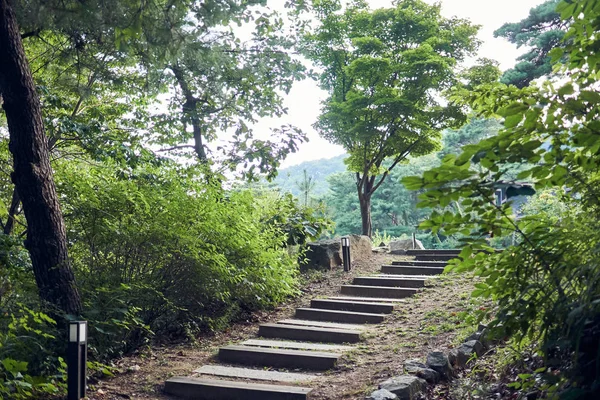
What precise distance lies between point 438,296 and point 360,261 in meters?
3.08

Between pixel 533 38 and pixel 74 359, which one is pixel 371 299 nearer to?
pixel 74 359

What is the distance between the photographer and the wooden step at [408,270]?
10.2 metres

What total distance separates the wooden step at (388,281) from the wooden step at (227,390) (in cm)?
431

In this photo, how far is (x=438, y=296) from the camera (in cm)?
838

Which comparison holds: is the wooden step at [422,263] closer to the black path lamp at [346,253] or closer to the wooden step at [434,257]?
the wooden step at [434,257]

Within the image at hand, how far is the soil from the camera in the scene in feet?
17.4

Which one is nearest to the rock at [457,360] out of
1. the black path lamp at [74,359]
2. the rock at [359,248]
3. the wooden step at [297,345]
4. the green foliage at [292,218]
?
the wooden step at [297,345]

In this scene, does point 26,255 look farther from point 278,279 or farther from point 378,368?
point 378,368

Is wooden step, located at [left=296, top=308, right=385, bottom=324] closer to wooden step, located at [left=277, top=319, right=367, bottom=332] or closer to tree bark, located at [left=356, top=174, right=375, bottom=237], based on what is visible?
wooden step, located at [left=277, top=319, right=367, bottom=332]

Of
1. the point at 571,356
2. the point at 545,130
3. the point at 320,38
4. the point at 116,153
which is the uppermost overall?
the point at 320,38

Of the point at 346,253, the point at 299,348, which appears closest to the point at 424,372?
the point at 299,348

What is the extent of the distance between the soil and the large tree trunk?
91 centimetres

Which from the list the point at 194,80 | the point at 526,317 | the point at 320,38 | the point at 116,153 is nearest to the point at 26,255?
the point at 116,153

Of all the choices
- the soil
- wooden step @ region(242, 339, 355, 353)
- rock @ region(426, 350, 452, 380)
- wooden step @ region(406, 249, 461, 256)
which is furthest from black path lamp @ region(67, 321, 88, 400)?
wooden step @ region(406, 249, 461, 256)
